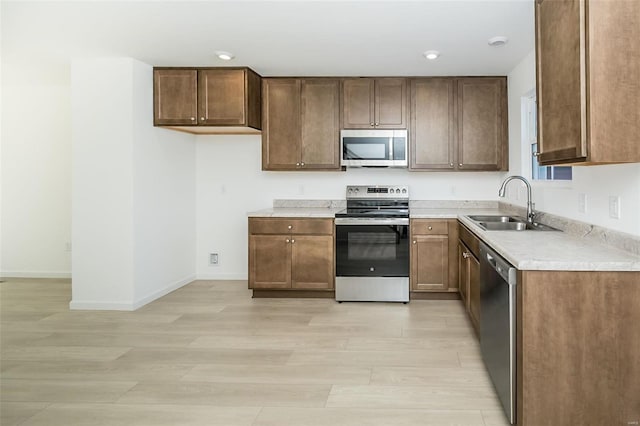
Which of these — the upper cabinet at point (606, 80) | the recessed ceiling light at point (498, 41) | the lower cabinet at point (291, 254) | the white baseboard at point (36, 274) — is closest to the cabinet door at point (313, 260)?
the lower cabinet at point (291, 254)

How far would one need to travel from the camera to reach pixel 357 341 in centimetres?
356

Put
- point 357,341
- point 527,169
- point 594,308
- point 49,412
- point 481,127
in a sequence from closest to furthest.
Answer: point 594,308
point 49,412
point 357,341
point 527,169
point 481,127

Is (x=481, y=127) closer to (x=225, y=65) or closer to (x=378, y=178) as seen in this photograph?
(x=378, y=178)

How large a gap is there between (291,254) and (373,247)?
822 mm

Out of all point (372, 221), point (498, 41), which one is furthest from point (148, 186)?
point (498, 41)

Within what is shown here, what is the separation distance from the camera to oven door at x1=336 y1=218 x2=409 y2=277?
15.4ft

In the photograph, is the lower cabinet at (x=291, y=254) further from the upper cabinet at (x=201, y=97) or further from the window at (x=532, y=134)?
the window at (x=532, y=134)

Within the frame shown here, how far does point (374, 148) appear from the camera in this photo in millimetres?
5070

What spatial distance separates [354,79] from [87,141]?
8.78 feet

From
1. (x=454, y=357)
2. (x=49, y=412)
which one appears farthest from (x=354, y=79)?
(x=49, y=412)

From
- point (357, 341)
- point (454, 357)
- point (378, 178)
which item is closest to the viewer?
point (454, 357)

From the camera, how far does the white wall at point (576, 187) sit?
240 centimetres

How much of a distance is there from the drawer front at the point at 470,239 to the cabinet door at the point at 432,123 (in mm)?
898

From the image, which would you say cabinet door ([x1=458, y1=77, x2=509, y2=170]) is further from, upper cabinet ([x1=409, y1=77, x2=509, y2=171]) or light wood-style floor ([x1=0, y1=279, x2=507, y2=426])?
light wood-style floor ([x1=0, y1=279, x2=507, y2=426])
